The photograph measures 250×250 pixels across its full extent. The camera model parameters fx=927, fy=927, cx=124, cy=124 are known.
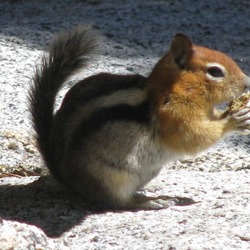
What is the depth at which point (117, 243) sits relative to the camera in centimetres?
404

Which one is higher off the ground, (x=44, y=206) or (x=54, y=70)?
(x=54, y=70)

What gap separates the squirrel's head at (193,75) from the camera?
4652 millimetres

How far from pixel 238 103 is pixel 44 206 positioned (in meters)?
1.14

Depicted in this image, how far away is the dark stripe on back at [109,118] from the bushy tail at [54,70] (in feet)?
1.05

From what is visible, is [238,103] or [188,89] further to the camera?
[238,103]

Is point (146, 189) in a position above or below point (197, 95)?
below

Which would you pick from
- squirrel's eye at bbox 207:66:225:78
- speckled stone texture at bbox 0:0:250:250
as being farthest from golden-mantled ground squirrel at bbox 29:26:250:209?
speckled stone texture at bbox 0:0:250:250

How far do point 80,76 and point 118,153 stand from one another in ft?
5.87

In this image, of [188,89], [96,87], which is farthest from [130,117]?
[188,89]

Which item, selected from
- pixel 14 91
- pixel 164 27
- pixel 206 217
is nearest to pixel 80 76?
pixel 14 91

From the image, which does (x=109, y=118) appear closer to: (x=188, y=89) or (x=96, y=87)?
Result: (x=96, y=87)

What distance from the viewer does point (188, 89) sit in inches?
183

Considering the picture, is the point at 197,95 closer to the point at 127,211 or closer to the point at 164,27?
the point at 127,211

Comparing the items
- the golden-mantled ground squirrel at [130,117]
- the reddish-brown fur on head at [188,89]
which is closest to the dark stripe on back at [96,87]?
the golden-mantled ground squirrel at [130,117]
